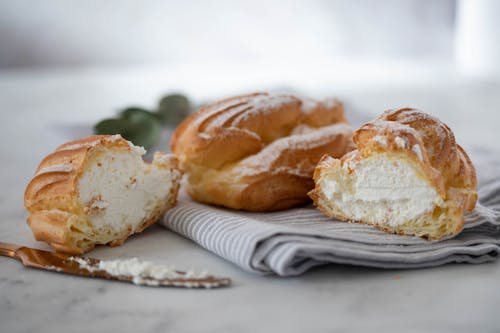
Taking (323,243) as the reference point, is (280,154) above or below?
above

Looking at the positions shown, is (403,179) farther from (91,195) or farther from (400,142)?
(91,195)

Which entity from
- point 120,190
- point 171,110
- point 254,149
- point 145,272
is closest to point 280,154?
point 254,149

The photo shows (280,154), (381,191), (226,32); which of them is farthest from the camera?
(226,32)

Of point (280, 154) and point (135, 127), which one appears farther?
point (135, 127)

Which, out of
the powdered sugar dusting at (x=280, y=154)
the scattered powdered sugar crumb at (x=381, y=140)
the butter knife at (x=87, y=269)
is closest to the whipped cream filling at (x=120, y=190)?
the butter knife at (x=87, y=269)

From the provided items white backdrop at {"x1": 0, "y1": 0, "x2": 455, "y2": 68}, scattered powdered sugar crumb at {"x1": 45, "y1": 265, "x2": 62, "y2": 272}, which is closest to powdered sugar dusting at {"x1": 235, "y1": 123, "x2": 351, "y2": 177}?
scattered powdered sugar crumb at {"x1": 45, "y1": 265, "x2": 62, "y2": 272}

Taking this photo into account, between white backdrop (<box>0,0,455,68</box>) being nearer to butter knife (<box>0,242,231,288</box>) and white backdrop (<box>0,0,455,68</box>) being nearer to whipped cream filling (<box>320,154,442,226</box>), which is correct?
butter knife (<box>0,242,231,288</box>)
